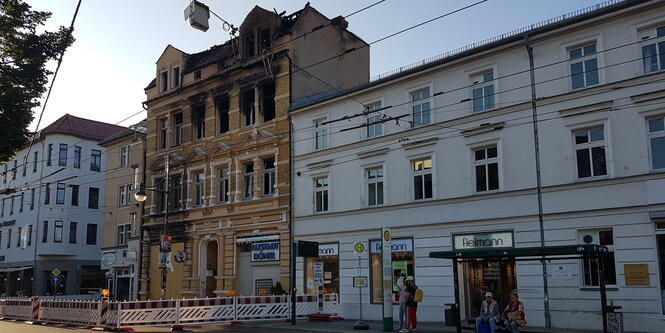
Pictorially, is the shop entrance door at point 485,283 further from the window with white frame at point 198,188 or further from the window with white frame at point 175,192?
the window with white frame at point 175,192

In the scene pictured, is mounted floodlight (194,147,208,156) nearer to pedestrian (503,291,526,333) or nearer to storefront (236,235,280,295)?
storefront (236,235,280,295)

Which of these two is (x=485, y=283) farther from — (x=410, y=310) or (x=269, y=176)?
(x=269, y=176)

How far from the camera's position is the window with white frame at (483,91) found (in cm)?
2253

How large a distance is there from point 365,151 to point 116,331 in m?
12.1

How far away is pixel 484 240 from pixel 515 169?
2.79m

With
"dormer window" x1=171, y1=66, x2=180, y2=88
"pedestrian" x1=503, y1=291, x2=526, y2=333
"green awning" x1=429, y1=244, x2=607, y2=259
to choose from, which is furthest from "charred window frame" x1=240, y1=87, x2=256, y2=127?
"pedestrian" x1=503, y1=291, x2=526, y2=333

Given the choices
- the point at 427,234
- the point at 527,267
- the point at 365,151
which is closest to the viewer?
the point at 527,267

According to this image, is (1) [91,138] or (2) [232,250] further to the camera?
(1) [91,138]

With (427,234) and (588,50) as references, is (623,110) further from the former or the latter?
(427,234)

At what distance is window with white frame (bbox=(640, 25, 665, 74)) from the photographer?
18.6 metres

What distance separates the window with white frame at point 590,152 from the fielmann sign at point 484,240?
331 centimetres

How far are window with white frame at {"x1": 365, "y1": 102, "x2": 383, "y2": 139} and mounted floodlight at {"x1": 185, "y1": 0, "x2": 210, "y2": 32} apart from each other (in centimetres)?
1082

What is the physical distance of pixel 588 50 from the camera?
20.2m

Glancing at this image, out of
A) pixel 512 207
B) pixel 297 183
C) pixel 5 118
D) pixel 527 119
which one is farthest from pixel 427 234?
pixel 5 118
